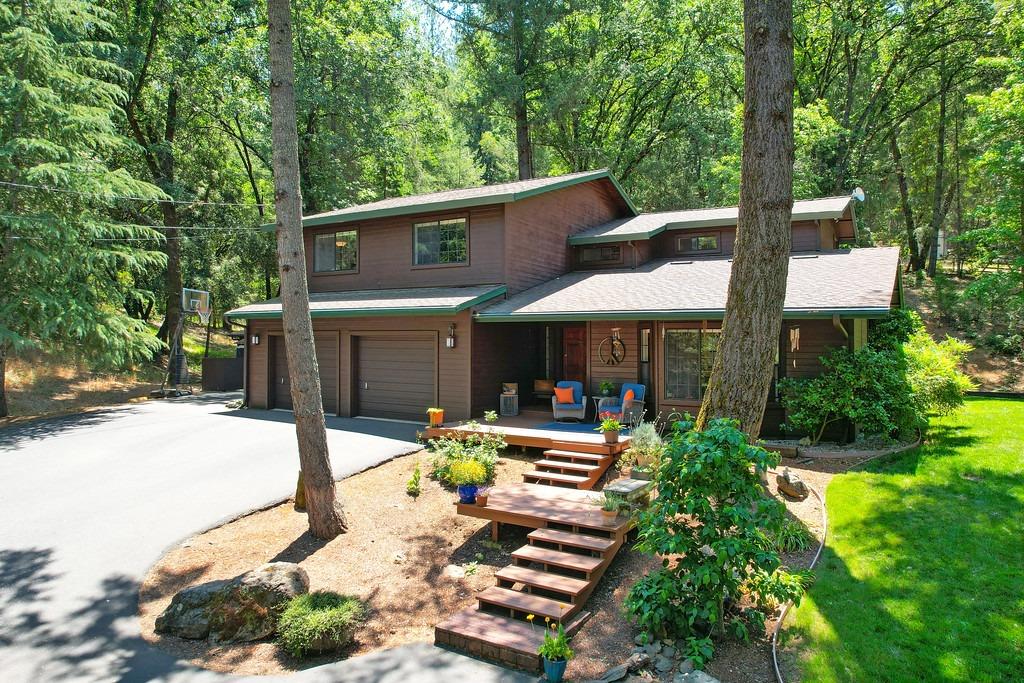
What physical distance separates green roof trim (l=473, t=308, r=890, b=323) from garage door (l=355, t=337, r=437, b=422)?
A: 6.01 ft

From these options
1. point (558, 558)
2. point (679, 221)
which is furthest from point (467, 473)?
point (679, 221)

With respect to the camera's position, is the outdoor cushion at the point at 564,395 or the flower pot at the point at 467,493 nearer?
the flower pot at the point at 467,493

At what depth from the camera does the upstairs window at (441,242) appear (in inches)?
547

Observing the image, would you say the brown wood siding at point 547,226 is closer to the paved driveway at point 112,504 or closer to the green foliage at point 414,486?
the paved driveway at point 112,504

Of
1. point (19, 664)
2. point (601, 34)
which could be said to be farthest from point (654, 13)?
point (19, 664)

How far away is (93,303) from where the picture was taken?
1518 cm

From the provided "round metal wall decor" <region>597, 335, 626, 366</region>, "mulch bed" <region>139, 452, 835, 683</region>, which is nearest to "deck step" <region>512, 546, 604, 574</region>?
"mulch bed" <region>139, 452, 835, 683</region>

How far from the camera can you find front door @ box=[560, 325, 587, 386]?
1365 centimetres

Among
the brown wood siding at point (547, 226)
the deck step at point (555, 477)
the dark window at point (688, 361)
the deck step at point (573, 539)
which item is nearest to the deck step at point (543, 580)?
the deck step at point (573, 539)

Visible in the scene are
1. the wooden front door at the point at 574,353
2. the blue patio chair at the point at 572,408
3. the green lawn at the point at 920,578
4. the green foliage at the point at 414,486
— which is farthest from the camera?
the wooden front door at the point at 574,353

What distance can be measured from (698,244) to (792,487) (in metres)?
9.40

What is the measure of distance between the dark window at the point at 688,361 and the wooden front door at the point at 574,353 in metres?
2.29

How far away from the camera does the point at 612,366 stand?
40.7 feet

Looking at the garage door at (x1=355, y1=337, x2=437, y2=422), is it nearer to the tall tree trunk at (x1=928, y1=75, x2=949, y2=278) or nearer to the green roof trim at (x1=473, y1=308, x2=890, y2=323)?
the green roof trim at (x1=473, y1=308, x2=890, y2=323)
